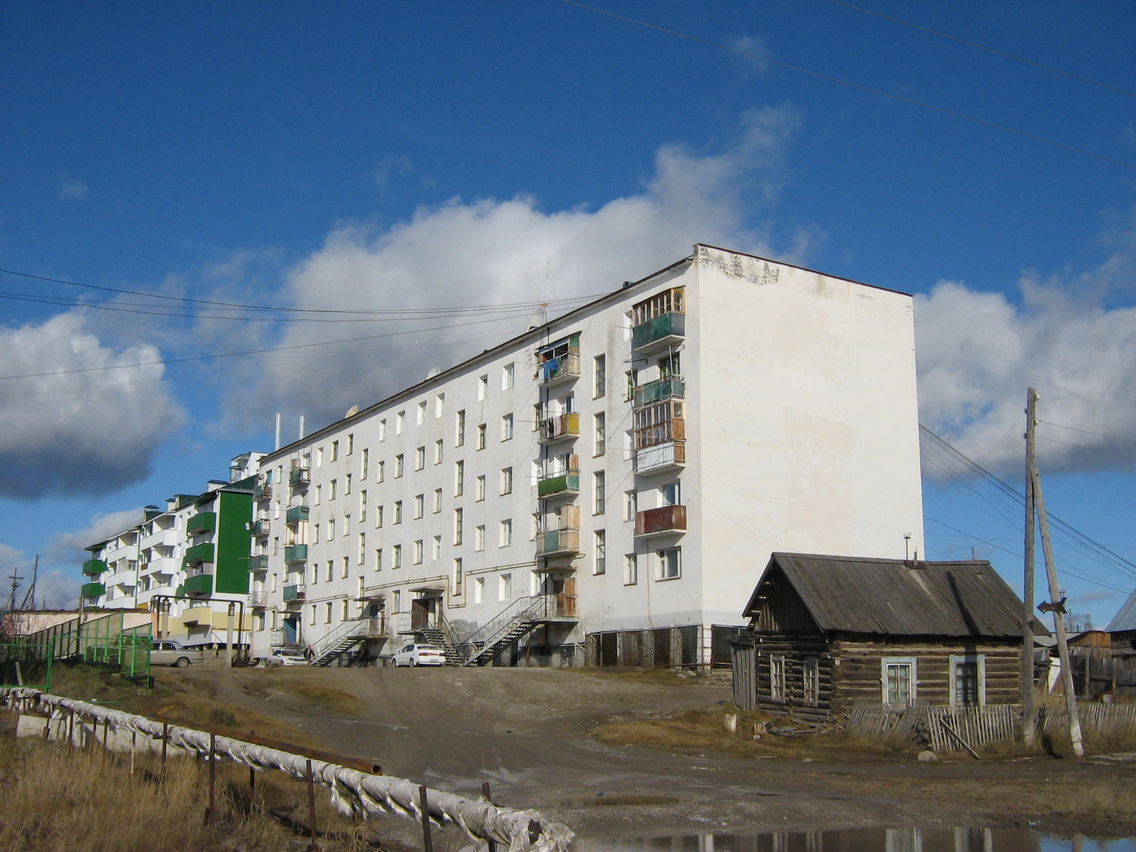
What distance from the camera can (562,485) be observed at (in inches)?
2012

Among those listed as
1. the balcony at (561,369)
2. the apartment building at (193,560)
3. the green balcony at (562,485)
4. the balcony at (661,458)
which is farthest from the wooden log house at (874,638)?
the apartment building at (193,560)

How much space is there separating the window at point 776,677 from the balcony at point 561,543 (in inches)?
839

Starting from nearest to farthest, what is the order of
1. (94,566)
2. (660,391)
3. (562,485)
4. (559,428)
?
(660,391), (562,485), (559,428), (94,566)

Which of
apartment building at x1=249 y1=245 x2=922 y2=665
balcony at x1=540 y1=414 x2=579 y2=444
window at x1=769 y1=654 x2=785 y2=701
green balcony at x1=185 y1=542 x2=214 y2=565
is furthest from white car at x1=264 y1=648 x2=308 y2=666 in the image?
window at x1=769 y1=654 x2=785 y2=701

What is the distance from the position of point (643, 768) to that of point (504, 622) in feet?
106

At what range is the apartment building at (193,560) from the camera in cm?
8988

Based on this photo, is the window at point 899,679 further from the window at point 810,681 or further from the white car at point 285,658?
the white car at point 285,658

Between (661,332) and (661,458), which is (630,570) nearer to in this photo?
(661,458)

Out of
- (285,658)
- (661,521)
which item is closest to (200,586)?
(285,658)

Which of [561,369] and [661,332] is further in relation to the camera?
[561,369]

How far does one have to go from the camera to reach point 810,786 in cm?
1872

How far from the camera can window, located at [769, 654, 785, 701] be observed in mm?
29331

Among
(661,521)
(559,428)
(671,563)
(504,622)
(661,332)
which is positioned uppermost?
(661,332)

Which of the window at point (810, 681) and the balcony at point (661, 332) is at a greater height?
the balcony at point (661, 332)
